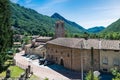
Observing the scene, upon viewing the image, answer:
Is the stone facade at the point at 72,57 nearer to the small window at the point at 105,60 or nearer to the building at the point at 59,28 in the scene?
the small window at the point at 105,60

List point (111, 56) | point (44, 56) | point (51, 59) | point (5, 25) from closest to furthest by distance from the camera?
1. point (5, 25)
2. point (111, 56)
3. point (51, 59)
4. point (44, 56)

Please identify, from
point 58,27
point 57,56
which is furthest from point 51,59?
point 58,27

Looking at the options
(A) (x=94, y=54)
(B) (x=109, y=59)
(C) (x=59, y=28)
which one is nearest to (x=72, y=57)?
(A) (x=94, y=54)

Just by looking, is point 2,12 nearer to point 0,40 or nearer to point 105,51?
point 0,40

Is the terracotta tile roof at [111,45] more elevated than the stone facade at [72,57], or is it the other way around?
the terracotta tile roof at [111,45]

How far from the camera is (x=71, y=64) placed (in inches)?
2133

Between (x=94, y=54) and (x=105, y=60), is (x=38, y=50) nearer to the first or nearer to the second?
(x=94, y=54)

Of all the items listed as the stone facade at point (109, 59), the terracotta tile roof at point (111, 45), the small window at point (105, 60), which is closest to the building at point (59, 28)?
the terracotta tile roof at point (111, 45)

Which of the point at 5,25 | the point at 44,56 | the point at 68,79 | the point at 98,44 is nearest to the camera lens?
the point at 5,25

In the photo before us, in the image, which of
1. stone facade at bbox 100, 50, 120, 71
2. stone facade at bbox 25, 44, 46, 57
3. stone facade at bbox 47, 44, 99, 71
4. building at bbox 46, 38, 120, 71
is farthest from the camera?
stone facade at bbox 25, 44, 46, 57

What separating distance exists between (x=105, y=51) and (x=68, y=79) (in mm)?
9883

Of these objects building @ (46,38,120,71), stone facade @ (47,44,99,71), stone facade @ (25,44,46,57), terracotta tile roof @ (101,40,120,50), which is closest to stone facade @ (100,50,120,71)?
building @ (46,38,120,71)

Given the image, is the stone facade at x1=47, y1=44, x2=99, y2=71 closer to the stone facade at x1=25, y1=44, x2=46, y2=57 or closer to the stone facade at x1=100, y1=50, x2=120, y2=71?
the stone facade at x1=100, y1=50, x2=120, y2=71

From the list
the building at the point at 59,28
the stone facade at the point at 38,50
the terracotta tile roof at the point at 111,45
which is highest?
the building at the point at 59,28
